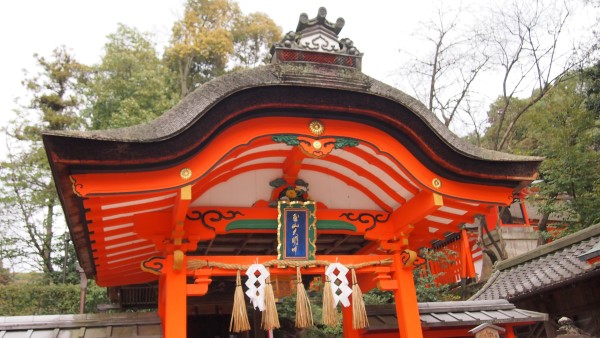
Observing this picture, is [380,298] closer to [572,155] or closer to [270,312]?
[572,155]

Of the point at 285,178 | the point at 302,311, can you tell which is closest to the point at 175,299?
the point at 302,311

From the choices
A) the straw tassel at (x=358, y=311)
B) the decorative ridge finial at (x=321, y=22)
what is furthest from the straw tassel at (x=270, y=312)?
the decorative ridge finial at (x=321, y=22)

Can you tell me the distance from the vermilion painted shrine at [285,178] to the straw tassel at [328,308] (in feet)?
1.25

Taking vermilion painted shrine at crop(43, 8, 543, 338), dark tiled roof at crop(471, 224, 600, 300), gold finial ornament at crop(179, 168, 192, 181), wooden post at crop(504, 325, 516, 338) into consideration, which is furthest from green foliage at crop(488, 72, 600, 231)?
gold finial ornament at crop(179, 168, 192, 181)

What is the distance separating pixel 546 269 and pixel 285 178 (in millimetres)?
6069

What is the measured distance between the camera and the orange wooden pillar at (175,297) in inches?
197

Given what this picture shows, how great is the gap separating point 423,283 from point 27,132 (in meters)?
21.5

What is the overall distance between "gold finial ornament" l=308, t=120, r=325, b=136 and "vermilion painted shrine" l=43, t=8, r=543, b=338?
0.6 inches

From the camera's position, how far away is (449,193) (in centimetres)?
562

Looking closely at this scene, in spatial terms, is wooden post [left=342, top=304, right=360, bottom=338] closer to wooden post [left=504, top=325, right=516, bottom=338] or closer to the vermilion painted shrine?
the vermilion painted shrine

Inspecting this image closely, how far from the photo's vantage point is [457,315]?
24.5 feet

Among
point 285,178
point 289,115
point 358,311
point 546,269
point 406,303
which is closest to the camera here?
point 289,115

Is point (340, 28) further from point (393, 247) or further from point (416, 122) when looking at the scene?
point (393, 247)

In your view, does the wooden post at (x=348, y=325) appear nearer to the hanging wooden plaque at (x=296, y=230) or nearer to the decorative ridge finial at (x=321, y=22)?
the hanging wooden plaque at (x=296, y=230)
